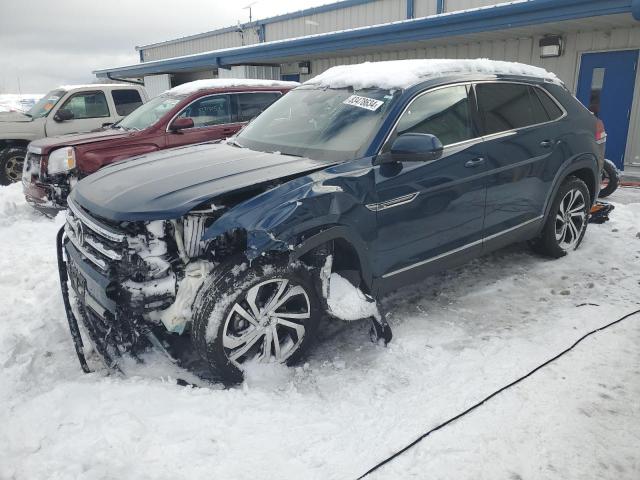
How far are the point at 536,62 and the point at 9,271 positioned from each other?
9.87 meters

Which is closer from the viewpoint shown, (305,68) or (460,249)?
(460,249)

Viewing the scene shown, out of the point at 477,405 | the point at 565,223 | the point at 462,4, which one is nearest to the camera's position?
the point at 477,405

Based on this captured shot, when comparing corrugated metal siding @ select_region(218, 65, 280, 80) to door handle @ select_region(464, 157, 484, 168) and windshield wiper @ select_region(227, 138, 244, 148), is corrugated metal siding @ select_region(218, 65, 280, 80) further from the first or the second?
door handle @ select_region(464, 157, 484, 168)

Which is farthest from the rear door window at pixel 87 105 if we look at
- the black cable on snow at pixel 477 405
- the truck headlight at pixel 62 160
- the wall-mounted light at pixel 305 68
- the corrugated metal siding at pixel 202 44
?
the corrugated metal siding at pixel 202 44

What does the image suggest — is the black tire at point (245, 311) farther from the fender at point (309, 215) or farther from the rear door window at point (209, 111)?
the rear door window at point (209, 111)

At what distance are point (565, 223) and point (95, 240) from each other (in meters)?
4.26

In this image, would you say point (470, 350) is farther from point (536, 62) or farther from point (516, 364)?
point (536, 62)

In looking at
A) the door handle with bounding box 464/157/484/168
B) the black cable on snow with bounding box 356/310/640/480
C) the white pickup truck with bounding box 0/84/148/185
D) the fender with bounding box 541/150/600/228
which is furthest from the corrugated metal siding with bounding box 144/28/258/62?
the black cable on snow with bounding box 356/310/640/480

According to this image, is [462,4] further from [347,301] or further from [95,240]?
[95,240]

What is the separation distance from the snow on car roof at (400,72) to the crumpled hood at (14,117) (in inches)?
297

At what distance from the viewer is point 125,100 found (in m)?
10.1

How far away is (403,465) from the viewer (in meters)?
2.37

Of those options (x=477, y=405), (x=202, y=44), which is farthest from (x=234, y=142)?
(x=202, y=44)

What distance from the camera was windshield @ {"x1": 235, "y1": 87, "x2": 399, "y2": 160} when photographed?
3432mm
